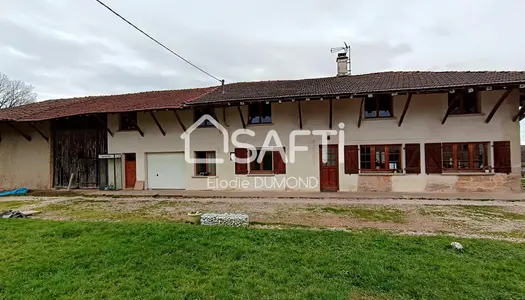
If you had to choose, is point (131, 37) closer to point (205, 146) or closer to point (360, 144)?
point (205, 146)

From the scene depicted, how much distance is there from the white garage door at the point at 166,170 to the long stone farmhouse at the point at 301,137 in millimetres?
47

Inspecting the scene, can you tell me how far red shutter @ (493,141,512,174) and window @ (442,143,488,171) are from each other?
0.29 m

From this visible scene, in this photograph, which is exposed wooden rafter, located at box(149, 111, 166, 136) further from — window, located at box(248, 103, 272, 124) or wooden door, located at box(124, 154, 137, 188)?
window, located at box(248, 103, 272, 124)

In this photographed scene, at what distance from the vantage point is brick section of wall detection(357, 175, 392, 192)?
416 inches

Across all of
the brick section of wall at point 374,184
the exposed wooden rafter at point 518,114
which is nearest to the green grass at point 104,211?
the brick section of wall at point 374,184

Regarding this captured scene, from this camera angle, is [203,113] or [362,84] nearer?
[362,84]

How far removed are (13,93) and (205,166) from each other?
36.4 meters

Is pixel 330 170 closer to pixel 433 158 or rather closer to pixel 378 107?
pixel 378 107

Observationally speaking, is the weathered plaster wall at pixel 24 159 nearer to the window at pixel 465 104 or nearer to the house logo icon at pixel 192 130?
the house logo icon at pixel 192 130

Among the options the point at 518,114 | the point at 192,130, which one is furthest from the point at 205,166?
the point at 518,114

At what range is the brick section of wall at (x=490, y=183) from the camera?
9.80m

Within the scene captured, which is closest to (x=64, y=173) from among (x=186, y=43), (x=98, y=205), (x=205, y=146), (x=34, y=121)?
(x=34, y=121)

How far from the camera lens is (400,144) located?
34.9 feet

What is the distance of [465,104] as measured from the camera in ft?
33.9
